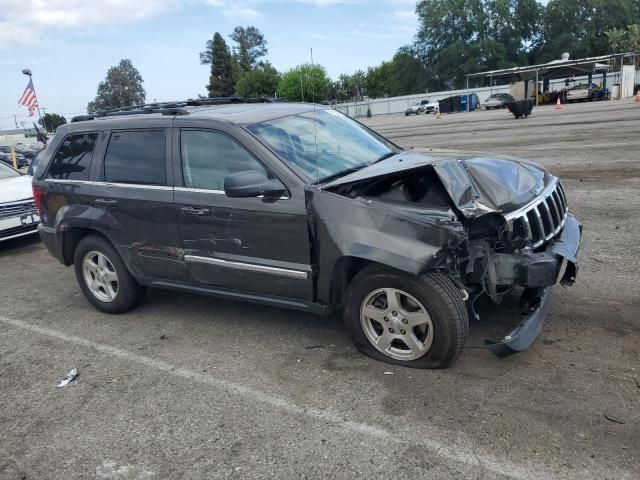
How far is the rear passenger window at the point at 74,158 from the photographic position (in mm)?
5051

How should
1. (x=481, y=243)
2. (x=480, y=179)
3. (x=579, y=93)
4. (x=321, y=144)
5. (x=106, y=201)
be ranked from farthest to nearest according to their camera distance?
(x=579, y=93) → (x=106, y=201) → (x=321, y=144) → (x=480, y=179) → (x=481, y=243)

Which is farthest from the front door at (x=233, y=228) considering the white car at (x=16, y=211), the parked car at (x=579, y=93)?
the parked car at (x=579, y=93)

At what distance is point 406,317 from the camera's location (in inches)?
142

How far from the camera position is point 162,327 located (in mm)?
4855

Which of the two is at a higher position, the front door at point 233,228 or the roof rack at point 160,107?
the roof rack at point 160,107

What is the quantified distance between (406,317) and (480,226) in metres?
0.78

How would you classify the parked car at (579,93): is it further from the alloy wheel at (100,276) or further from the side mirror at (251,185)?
the side mirror at (251,185)

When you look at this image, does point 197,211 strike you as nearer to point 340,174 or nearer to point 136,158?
point 136,158

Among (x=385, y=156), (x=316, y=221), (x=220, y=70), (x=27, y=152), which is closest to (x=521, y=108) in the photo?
(x=385, y=156)

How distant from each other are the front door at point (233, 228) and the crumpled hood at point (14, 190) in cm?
508

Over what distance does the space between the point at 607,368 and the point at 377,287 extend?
1552 mm

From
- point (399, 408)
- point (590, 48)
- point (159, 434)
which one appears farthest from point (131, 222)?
point (590, 48)

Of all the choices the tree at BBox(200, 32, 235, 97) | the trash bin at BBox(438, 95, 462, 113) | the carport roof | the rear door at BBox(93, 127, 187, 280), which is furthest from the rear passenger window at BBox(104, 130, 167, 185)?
the tree at BBox(200, 32, 235, 97)

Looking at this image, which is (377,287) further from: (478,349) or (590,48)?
(590,48)
